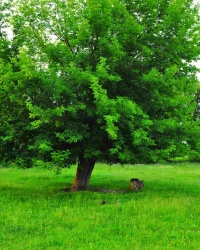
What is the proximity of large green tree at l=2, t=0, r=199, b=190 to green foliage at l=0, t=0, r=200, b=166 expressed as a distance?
0.18 ft

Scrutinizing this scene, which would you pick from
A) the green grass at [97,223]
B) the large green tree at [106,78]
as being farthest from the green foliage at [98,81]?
the green grass at [97,223]

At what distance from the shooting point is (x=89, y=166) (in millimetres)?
21734

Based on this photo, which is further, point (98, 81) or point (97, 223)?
point (98, 81)

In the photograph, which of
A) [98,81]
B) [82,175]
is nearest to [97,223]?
[98,81]

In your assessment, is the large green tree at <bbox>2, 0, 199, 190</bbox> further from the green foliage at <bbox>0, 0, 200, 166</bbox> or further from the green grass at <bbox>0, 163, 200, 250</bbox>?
the green grass at <bbox>0, 163, 200, 250</bbox>

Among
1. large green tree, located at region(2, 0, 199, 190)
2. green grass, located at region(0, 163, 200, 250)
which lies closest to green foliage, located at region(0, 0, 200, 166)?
large green tree, located at region(2, 0, 199, 190)

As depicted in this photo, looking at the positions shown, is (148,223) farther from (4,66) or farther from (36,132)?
(4,66)

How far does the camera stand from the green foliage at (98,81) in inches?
650

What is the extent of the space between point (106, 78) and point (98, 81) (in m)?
0.57

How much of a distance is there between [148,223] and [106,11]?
10409 millimetres

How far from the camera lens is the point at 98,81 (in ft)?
53.4

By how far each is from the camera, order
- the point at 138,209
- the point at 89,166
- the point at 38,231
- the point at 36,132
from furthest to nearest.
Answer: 1. the point at 89,166
2. the point at 36,132
3. the point at 138,209
4. the point at 38,231

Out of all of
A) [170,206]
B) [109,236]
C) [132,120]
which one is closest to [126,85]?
[132,120]

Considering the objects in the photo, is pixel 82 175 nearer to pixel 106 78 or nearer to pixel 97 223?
pixel 106 78
